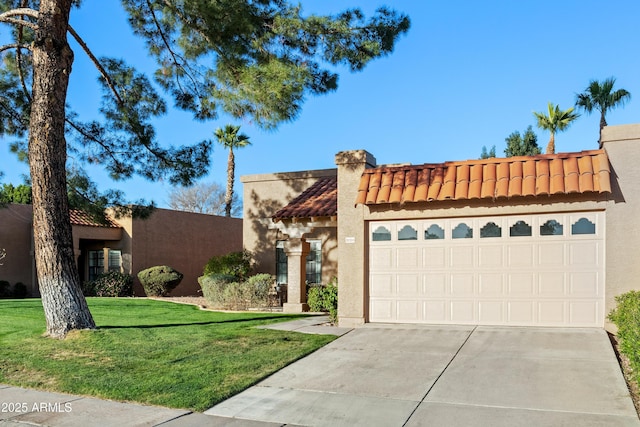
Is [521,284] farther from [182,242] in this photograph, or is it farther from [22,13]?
[182,242]

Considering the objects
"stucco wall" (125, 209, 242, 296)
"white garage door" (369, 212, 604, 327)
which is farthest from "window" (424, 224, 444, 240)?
"stucco wall" (125, 209, 242, 296)

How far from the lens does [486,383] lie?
26.5 ft

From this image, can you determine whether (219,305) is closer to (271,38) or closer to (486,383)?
(271,38)

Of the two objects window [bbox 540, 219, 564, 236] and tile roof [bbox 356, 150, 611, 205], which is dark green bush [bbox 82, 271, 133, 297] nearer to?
tile roof [bbox 356, 150, 611, 205]

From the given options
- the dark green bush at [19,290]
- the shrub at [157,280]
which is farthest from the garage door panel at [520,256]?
the dark green bush at [19,290]

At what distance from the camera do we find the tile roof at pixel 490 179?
37.1 ft

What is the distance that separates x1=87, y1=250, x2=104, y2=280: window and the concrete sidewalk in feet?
69.7

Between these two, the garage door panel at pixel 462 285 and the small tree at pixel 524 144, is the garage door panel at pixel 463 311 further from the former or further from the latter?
the small tree at pixel 524 144

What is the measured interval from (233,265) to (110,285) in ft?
25.2

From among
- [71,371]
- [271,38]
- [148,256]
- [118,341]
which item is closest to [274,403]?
[71,371]

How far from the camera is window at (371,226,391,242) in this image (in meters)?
13.0

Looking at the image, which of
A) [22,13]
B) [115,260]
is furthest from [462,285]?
[115,260]

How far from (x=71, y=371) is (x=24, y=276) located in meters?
20.2

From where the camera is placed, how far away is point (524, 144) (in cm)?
3931
